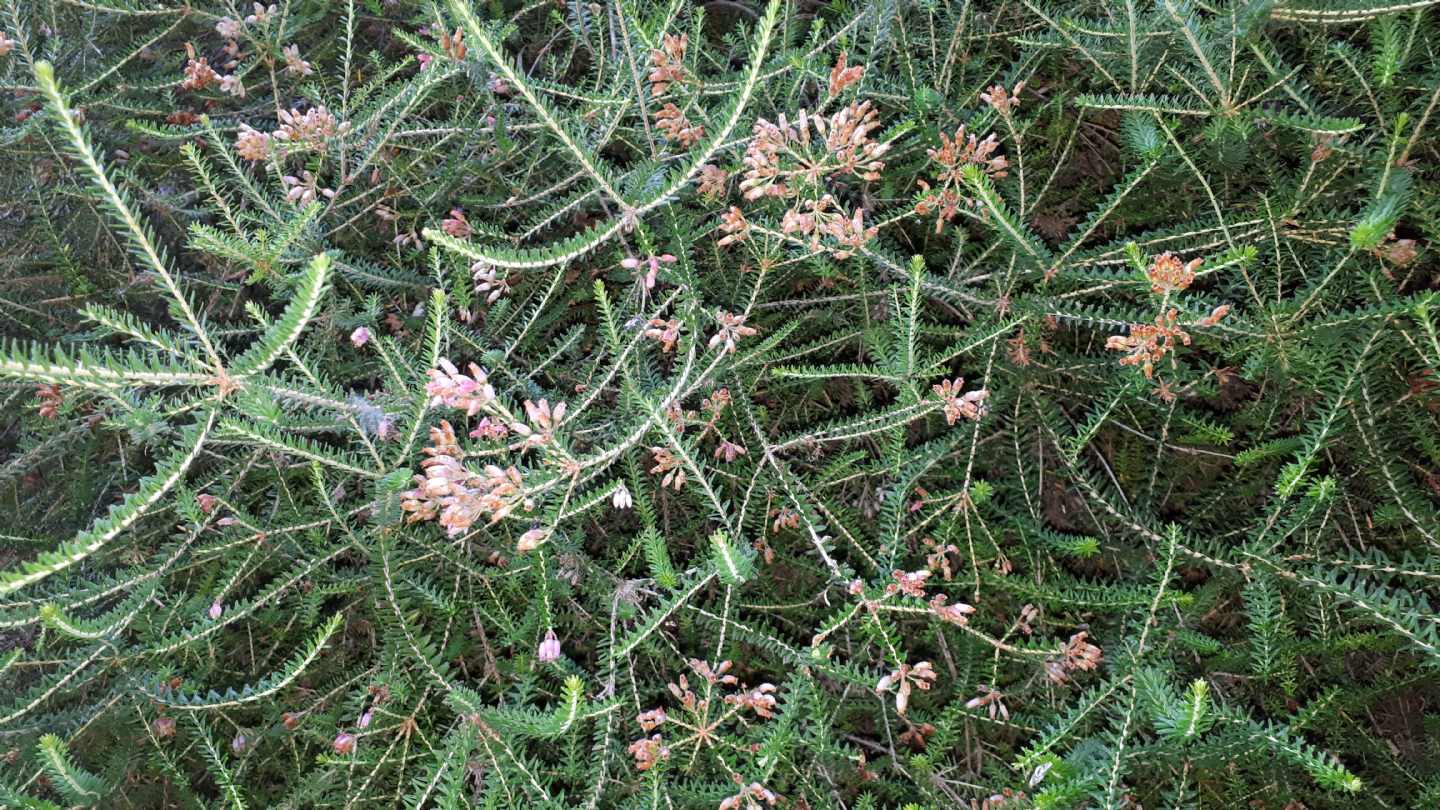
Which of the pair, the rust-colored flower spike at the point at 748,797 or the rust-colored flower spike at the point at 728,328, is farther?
the rust-colored flower spike at the point at 728,328

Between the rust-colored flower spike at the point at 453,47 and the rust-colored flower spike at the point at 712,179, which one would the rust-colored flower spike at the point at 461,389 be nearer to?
the rust-colored flower spike at the point at 712,179

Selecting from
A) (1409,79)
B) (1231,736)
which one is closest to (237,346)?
(1231,736)

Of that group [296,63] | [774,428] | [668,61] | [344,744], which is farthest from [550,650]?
[296,63]

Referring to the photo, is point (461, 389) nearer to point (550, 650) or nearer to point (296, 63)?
point (550, 650)

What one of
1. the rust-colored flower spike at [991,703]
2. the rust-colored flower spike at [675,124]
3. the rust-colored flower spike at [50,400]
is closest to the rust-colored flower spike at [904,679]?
the rust-colored flower spike at [991,703]

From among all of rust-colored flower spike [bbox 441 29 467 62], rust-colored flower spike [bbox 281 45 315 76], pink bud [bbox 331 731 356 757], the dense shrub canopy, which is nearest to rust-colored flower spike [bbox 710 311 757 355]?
the dense shrub canopy

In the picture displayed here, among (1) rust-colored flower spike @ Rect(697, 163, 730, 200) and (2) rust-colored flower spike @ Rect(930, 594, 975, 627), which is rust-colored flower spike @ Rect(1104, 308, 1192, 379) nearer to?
(2) rust-colored flower spike @ Rect(930, 594, 975, 627)
